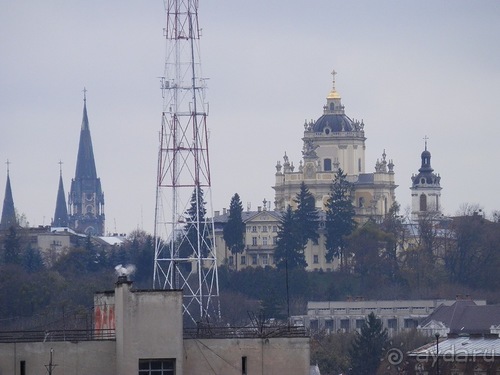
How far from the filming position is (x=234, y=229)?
18138cm

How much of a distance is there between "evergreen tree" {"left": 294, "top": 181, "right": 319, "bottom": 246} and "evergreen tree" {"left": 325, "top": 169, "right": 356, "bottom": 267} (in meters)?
0.95

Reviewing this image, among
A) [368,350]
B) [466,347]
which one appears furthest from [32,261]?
[466,347]

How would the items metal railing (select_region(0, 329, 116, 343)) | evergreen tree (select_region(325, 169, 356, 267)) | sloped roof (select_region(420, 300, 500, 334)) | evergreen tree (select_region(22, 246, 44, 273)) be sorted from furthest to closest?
evergreen tree (select_region(325, 169, 356, 267)), evergreen tree (select_region(22, 246, 44, 273)), sloped roof (select_region(420, 300, 500, 334)), metal railing (select_region(0, 329, 116, 343))

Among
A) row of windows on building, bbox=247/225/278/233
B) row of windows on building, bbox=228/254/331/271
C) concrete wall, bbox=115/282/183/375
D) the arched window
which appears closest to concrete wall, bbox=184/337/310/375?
concrete wall, bbox=115/282/183/375

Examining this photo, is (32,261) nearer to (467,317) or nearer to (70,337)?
(467,317)

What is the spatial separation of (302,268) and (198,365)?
4908 inches

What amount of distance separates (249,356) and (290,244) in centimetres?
13122

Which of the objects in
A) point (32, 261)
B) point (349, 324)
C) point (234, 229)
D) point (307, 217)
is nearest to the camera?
point (349, 324)

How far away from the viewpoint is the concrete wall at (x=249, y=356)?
43.8 meters

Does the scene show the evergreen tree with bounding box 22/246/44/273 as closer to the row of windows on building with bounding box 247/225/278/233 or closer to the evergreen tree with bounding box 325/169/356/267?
the row of windows on building with bounding box 247/225/278/233

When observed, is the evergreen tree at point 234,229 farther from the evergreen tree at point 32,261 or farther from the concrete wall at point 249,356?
the concrete wall at point 249,356

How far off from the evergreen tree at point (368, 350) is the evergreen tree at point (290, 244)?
56.9m

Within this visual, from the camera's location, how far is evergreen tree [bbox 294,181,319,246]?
178 metres

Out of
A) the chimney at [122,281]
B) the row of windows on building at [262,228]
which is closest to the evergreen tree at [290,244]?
the row of windows on building at [262,228]
